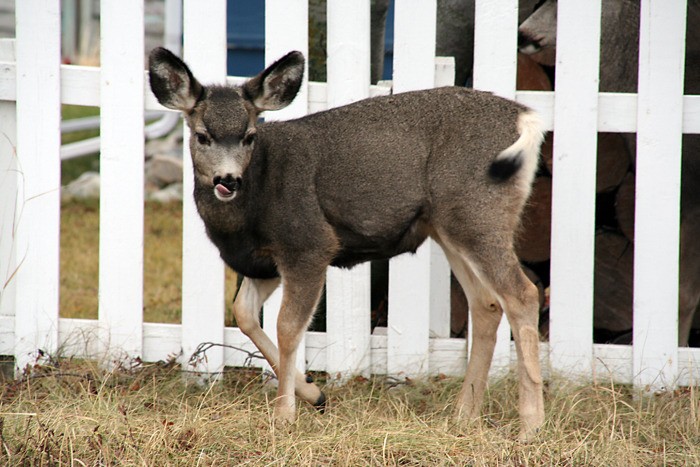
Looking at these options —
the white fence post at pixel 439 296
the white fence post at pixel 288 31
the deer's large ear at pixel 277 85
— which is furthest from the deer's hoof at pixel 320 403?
the deer's large ear at pixel 277 85

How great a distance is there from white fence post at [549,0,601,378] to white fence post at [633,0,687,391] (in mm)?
236

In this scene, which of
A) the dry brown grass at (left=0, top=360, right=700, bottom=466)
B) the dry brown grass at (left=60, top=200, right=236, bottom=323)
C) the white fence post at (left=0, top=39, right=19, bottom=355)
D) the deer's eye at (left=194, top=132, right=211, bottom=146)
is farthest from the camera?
the dry brown grass at (left=60, top=200, right=236, bottom=323)

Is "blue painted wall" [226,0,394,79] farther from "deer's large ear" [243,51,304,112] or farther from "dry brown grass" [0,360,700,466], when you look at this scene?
"deer's large ear" [243,51,304,112]

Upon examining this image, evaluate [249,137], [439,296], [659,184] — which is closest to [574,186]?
[659,184]

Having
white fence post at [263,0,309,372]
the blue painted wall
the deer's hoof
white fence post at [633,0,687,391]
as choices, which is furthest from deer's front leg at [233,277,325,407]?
the blue painted wall

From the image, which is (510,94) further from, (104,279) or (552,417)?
(104,279)

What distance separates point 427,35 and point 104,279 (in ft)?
6.83

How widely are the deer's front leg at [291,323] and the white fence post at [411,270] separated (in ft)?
2.60

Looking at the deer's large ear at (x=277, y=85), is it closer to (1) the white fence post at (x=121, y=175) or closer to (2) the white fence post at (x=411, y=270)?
(2) the white fence post at (x=411, y=270)

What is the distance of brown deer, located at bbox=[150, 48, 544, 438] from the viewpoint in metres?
4.43

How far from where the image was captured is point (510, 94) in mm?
5113

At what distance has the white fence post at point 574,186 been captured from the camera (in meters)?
5.05

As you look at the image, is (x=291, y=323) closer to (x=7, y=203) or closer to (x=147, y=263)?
(x=7, y=203)

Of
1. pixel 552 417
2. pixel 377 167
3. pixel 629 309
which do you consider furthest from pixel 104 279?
pixel 629 309
